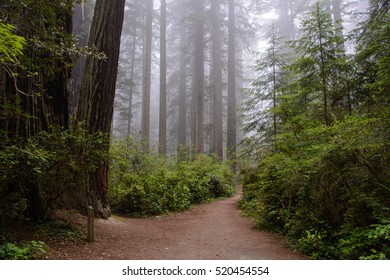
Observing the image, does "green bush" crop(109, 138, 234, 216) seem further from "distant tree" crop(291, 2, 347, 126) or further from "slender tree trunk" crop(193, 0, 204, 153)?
"distant tree" crop(291, 2, 347, 126)

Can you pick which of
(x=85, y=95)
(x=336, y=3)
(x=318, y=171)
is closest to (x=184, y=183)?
(x=85, y=95)

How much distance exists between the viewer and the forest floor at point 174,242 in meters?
4.02

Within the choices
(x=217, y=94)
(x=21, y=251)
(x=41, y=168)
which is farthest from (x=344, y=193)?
(x=217, y=94)

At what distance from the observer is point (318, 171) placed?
4.55m

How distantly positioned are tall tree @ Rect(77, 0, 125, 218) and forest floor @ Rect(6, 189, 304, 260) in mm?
739

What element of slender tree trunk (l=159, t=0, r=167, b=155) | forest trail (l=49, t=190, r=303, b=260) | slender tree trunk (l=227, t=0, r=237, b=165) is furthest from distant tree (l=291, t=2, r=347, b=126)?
slender tree trunk (l=159, t=0, r=167, b=155)

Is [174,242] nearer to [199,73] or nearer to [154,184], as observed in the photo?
A: [154,184]

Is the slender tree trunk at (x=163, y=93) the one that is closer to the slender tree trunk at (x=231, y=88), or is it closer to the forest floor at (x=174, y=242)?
the slender tree trunk at (x=231, y=88)

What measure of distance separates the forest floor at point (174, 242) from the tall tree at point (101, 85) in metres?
0.74

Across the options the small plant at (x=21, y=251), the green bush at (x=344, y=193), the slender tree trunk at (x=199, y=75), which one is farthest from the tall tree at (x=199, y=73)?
the small plant at (x=21, y=251)

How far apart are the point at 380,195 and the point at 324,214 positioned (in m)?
0.96

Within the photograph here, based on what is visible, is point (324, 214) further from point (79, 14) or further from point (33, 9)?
point (79, 14)

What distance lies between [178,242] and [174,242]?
0.08 metres

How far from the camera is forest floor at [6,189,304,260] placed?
158 inches
